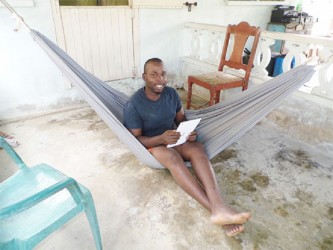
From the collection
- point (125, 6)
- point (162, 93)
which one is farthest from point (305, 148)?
point (125, 6)

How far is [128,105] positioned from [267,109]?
89cm

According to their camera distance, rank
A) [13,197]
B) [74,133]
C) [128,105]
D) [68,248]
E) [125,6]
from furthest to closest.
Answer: [125,6]
[74,133]
[128,105]
[68,248]
[13,197]

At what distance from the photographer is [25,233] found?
94 cm

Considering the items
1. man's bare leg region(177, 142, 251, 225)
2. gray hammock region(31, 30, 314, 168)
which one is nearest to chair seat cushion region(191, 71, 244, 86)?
gray hammock region(31, 30, 314, 168)

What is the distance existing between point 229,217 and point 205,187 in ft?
0.67

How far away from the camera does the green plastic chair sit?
864 millimetres

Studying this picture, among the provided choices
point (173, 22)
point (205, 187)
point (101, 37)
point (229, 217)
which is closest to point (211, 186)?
point (205, 187)

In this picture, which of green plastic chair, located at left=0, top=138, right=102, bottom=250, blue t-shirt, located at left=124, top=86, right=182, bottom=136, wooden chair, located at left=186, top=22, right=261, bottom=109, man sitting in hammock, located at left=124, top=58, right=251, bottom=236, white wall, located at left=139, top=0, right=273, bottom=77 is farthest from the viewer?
white wall, located at left=139, top=0, right=273, bottom=77

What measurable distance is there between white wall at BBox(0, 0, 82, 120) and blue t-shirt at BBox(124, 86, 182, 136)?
4.85 ft

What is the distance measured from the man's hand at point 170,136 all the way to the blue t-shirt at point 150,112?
0.47ft

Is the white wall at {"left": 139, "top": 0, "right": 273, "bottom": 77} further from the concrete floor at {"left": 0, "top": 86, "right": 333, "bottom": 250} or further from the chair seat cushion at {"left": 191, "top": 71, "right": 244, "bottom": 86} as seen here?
the concrete floor at {"left": 0, "top": 86, "right": 333, "bottom": 250}

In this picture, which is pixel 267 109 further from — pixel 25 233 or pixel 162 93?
pixel 25 233

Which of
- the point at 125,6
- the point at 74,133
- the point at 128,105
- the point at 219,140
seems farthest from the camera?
the point at 125,6

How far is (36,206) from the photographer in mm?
1074
